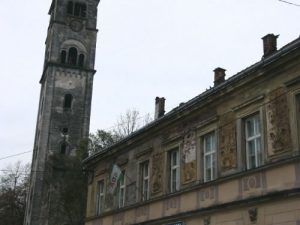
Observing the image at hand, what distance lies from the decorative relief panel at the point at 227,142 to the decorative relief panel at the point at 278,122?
5.85ft

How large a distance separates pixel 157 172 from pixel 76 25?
40.6 metres

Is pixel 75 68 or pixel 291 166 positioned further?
pixel 75 68

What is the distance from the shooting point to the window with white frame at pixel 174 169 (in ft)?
65.2

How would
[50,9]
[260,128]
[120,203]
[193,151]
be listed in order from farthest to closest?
[50,9], [120,203], [193,151], [260,128]

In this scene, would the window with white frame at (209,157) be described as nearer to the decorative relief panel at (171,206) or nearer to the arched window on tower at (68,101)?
the decorative relief panel at (171,206)

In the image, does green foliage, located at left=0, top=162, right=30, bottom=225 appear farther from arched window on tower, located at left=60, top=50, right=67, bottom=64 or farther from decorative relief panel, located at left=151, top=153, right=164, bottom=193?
decorative relief panel, located at left=151, top=153, right=164, bottom=193

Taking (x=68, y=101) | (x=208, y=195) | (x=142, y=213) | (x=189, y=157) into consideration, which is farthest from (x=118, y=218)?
(x=68, y=101)

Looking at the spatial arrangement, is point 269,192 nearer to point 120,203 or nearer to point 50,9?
point 120,203

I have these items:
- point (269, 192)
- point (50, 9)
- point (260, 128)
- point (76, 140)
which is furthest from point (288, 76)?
point (50, 9)

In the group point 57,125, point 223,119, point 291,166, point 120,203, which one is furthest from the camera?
point 57,125

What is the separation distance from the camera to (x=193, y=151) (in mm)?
18891

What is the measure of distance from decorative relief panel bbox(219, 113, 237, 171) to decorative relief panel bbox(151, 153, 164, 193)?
4.32m

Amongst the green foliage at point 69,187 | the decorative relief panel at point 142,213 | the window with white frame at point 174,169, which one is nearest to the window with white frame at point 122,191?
the decorative relief panel at point 142,213

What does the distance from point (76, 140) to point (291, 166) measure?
40943mm
